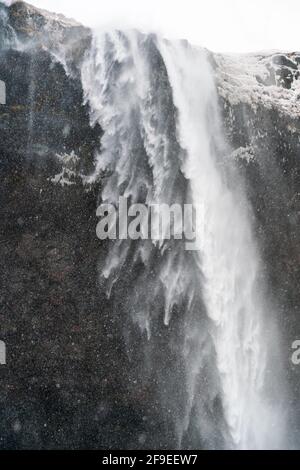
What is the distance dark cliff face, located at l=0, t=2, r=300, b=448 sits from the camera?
11531mm

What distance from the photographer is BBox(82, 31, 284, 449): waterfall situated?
38.7 feet

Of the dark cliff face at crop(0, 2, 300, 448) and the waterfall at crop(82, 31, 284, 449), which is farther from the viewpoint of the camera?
the waterfall at crop(82, 31, 284, 449)

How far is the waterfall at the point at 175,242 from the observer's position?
1180 cm

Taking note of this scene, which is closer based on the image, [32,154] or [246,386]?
[32,154]

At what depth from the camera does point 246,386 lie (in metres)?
12.5

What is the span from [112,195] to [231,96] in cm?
413

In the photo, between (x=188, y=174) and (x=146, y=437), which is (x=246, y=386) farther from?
(x=188, y=174)

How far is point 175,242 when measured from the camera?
1195 cm

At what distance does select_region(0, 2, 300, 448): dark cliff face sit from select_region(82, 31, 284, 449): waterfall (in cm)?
46

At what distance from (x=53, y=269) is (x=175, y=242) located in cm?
315

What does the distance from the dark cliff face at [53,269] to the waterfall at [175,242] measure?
0.46m
